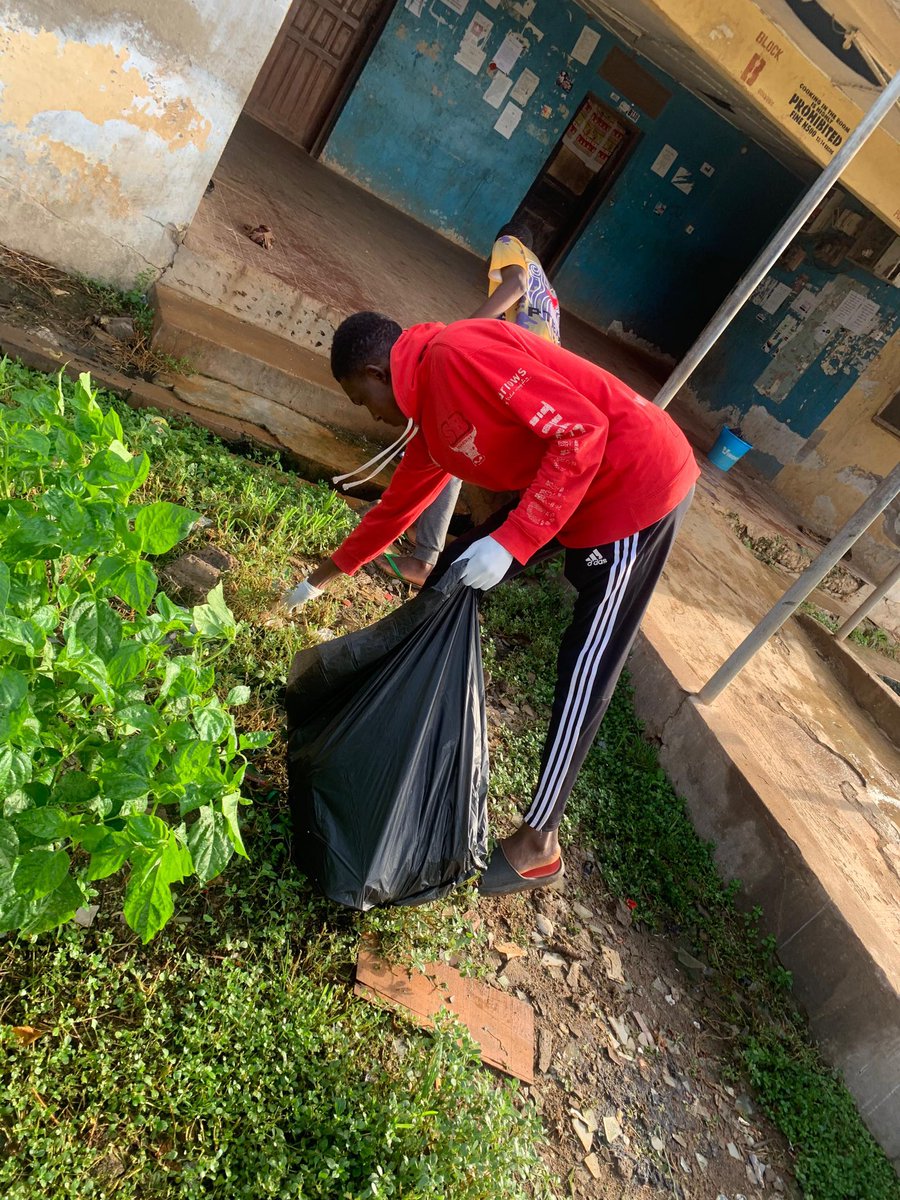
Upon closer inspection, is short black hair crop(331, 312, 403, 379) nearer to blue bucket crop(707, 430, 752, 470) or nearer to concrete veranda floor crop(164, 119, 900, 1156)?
concrete veranda floor crop(164, 119, 900, 1156)

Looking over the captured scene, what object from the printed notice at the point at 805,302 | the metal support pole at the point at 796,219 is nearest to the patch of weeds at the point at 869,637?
the metal support pole at the point at 796,219

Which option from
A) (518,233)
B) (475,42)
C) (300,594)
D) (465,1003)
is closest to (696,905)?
(465,1003)

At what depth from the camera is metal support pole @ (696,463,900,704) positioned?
11.9 feet

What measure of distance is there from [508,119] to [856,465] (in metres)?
5.43

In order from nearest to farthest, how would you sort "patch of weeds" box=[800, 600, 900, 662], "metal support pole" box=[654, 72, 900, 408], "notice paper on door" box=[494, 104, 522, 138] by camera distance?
1. "metal support pole" box=[654, 72, 900, 408]
2. "patch of weeds" box=[800, 600, 900, 662]
3. "notice paper on door" box=[494, 104, 522, 138]

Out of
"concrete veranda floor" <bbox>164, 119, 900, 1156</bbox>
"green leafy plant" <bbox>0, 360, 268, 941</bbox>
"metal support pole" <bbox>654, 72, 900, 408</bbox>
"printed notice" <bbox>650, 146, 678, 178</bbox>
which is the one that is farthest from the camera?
"printed notice" <bbox>650, 146, 678, 178</bbox>

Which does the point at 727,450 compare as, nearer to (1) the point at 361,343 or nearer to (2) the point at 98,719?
(1) the point at 361,343

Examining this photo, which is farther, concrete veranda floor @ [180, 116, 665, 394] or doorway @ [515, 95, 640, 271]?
doorway @ [515, 95, 640, 271]

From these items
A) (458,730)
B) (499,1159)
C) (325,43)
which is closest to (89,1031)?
(499,1159)

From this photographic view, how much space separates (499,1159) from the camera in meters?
1.70

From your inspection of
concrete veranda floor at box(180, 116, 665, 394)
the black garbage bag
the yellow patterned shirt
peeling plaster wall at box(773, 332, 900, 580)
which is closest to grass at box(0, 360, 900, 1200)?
the black garbage bag

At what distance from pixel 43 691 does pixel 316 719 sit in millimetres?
958

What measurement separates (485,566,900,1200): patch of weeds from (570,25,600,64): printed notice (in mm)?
7294

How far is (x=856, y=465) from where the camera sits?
31.2 ft
